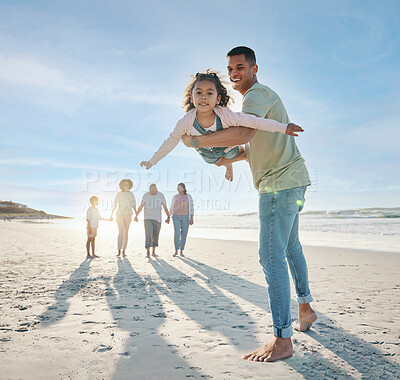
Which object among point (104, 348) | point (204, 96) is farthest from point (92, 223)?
point (204, 96)

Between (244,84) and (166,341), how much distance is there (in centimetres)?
232

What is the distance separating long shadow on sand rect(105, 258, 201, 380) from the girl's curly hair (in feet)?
6.72

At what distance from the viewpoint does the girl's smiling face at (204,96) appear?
2600mm

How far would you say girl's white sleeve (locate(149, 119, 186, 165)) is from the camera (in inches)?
105

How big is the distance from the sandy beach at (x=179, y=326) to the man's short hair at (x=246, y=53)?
7.89 ft

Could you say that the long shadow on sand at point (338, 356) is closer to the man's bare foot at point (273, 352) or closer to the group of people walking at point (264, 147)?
the man's bare foot at point (273, 352)

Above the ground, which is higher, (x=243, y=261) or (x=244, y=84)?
(x=244, y=84)

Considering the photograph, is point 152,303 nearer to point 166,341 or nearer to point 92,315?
point 92,315

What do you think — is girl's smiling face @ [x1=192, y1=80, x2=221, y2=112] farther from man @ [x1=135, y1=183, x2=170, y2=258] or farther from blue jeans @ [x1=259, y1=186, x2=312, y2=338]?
man @ [x1=135, y1=183, x2=170, y2=258]

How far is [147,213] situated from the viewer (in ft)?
31.1

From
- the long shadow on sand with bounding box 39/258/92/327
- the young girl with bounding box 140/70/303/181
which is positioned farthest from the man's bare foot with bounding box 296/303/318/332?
the long shadow on sand with bounding box 39/258/92/327

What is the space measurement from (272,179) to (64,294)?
137 inches

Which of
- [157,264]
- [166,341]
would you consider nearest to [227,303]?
[166,341]

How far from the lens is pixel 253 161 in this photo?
108 inches
